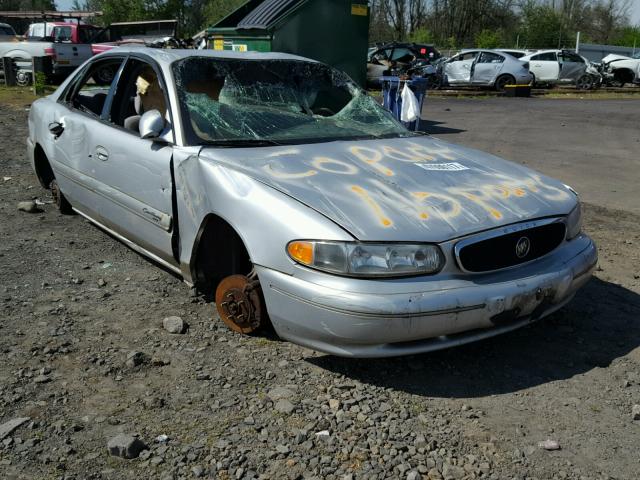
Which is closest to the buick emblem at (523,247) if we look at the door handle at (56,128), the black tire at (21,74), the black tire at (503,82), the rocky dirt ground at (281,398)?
the rocky dirt ground at (281,398)

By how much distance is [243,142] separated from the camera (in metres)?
3.72

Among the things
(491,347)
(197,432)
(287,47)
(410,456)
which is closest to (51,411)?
(197,432)

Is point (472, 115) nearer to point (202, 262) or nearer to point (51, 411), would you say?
point (202, 262)

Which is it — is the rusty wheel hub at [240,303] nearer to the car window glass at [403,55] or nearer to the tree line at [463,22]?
the car window glass at [403,55]

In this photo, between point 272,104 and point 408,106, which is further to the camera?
point 408,106

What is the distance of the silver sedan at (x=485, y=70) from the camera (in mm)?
21953

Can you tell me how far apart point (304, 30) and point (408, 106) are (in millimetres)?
2110

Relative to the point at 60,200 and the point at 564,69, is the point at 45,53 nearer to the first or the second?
the point at 60,200

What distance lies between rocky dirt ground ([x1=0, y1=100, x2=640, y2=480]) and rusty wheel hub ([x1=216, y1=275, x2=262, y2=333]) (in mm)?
95

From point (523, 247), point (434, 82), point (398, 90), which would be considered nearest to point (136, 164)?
point (523, 247)

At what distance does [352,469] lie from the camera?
2451mm

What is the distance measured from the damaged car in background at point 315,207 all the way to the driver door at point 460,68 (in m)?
19.1

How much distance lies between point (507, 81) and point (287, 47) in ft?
45.2

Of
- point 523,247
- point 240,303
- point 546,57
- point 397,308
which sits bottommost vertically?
point 240,303
